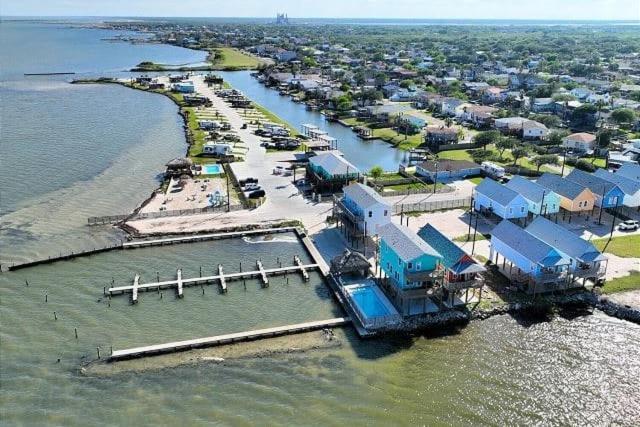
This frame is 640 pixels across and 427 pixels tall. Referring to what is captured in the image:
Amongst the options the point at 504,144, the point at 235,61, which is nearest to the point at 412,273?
the point at 504,144

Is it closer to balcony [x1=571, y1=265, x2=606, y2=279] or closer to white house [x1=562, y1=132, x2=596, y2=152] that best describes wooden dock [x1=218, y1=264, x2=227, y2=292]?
balcony [x1=571, y1=265, x2=606, y2=279]

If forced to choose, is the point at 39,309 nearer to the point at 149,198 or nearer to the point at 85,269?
the point at 85,269

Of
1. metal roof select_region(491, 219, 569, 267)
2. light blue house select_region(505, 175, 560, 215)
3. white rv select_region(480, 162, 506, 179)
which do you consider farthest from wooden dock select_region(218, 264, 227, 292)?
white rv select_region(480, 162, 506, 179)

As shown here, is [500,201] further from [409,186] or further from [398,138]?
[398,138]

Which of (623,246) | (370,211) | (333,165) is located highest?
(333,165)

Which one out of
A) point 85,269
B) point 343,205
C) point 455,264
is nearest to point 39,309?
point 85,269

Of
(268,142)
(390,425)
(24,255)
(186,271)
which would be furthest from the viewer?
(268,142)
